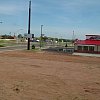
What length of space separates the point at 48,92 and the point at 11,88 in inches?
76.2

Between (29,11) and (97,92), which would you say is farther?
(29,11)

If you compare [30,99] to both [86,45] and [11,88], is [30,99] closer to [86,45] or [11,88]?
[11,88]

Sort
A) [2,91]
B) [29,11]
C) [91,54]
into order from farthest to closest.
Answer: [29,11], [91,54], [2,91]

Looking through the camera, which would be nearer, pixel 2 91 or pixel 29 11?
pixel 2 91

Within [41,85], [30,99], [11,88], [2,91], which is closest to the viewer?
[30,99]

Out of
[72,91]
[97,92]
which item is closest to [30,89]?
[72,91]

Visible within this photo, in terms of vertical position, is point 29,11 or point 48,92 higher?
point 29,11

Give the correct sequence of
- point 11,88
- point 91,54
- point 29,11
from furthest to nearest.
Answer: point 29,11 → point 91,54 → point 11,88

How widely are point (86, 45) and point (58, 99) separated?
164 ft

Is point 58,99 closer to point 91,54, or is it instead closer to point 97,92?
point 97,92

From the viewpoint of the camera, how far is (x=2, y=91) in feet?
44.7

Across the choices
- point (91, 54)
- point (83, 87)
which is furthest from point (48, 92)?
point (91, 54)

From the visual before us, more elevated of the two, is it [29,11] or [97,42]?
[29,11]

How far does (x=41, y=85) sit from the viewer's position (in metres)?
16.5
